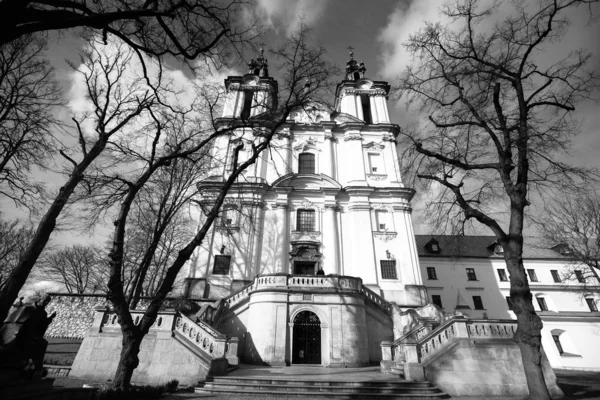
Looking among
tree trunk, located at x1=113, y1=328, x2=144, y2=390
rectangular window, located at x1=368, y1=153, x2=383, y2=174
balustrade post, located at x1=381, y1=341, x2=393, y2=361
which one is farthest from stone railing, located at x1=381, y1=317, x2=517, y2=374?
rectangular window, located at x1=368, y1=153, x2=383, y2=174

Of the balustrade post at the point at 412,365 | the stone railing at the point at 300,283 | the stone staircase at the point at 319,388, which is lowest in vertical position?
the stone staircase at the point at 319,388

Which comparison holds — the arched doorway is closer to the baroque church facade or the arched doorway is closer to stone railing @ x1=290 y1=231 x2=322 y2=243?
the baroque church facade

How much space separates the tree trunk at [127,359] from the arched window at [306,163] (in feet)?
68.2

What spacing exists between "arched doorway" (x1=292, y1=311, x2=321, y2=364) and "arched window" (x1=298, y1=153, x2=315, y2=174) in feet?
49.0

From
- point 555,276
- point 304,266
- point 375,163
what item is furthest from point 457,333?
point 555,276

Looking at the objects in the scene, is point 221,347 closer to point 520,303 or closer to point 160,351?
point 160,351

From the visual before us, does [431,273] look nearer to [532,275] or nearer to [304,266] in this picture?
[532,275]

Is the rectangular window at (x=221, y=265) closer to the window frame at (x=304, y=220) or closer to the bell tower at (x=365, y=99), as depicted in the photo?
the window frame at (x=304, y=220)

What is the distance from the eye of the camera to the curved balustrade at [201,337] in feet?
35.7

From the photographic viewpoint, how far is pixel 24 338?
6.07 meters

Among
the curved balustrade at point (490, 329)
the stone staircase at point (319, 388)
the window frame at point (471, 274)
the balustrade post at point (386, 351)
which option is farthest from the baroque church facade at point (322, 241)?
the window frame at point (471, 274)

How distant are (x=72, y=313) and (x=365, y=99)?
32.0 meters

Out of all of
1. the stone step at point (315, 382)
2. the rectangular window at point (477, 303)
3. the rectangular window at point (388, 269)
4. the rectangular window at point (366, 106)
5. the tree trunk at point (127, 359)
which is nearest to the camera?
the tree trunk at point (127, 359)

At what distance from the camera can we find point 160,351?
10.7 metres
